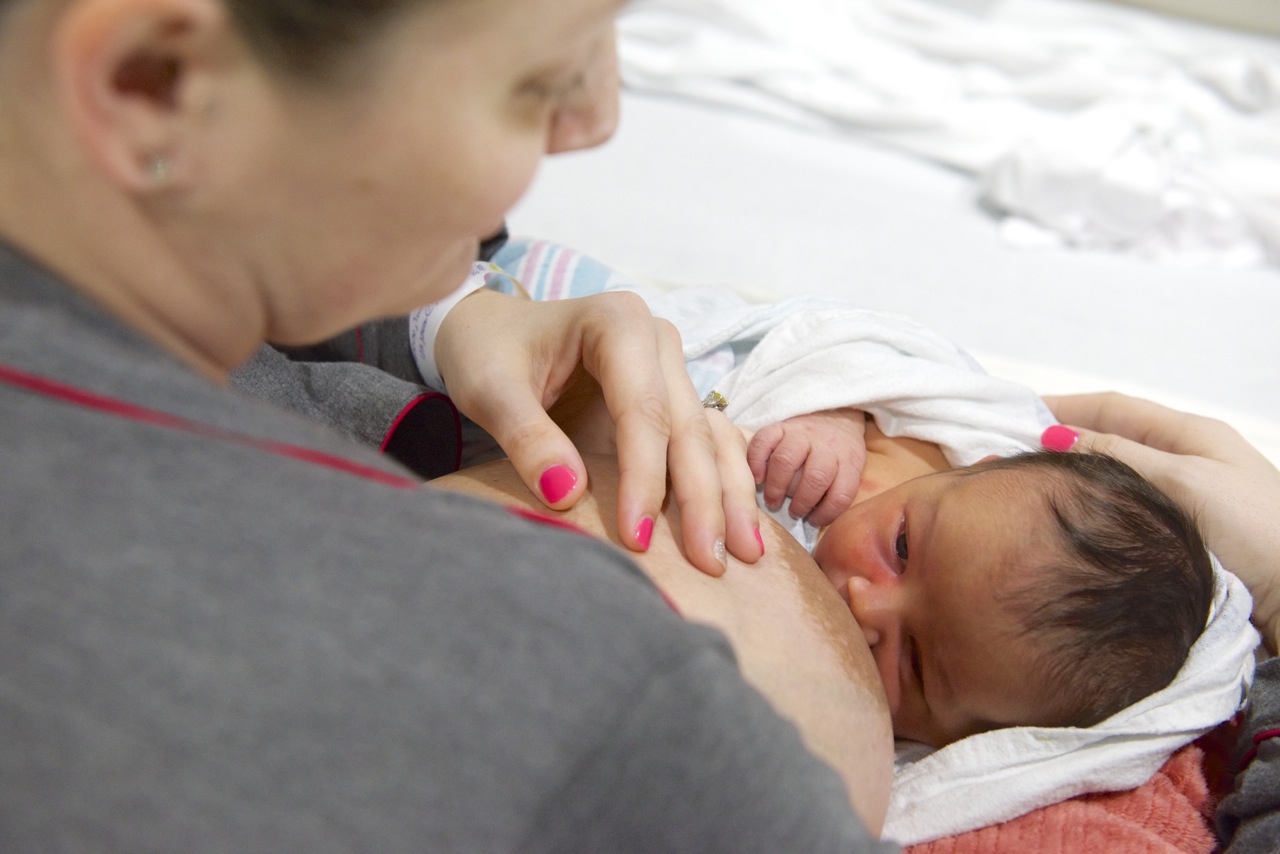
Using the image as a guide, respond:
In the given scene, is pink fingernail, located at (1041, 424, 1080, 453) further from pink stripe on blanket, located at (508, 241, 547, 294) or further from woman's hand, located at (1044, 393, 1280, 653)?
pink stripe on blanket, located at (508, 241, 547, 294)

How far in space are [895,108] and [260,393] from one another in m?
1.39

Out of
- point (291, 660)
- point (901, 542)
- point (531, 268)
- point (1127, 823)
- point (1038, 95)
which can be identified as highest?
point (291, 660)

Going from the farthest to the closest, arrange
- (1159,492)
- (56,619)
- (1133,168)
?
(1133,168) → (1159,492) → (56,619)

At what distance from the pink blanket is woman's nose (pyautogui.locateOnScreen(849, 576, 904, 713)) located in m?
0.14

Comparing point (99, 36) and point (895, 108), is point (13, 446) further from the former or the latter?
point (895, 108)

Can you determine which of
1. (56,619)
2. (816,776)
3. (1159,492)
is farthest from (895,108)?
(56,619)

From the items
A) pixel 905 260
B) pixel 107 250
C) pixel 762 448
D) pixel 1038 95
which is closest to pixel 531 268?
pixel 762 448

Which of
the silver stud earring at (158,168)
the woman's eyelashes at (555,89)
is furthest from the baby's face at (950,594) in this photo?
the silver stud earring at (158,168)

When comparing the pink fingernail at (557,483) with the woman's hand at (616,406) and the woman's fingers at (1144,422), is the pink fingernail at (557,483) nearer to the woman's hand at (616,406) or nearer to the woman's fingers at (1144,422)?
the woman's hand at (616,406)

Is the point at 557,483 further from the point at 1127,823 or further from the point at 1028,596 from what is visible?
the point at 1127,823

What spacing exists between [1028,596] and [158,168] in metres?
0.78

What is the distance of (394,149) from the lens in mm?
447

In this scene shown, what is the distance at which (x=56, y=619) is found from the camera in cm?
37

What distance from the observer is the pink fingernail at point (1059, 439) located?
3.84 ft
